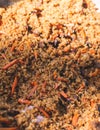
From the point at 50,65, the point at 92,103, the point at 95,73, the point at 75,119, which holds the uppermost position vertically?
the point at 50,65

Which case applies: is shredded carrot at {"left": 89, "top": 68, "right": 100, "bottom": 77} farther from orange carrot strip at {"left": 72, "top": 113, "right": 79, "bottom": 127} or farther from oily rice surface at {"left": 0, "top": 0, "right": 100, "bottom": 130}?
orange carrot strip at {"left": 72, "top": 113, "right": 79, "bottom": 127}

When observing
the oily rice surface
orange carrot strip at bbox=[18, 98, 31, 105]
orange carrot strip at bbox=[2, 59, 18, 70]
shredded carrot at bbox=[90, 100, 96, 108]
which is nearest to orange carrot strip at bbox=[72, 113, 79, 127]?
the oily rice surface

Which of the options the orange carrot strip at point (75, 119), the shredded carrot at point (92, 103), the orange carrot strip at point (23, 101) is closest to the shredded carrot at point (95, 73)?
the shredded carrot at point (92, 103)

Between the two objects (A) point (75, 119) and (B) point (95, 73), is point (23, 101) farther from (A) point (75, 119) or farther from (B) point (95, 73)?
(B) point (95, 73)

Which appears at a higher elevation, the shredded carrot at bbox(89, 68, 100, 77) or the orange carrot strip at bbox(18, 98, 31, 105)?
the shredded carrot at bbox(89, 68, 100, 77)

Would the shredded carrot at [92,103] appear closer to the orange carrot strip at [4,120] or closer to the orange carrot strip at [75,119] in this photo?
the orange carrot strip at [75,119]

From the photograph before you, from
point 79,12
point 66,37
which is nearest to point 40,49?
point 66,37

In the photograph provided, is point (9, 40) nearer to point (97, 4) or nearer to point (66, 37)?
point (66, 37)

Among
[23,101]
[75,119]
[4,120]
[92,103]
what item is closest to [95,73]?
[92,103]
